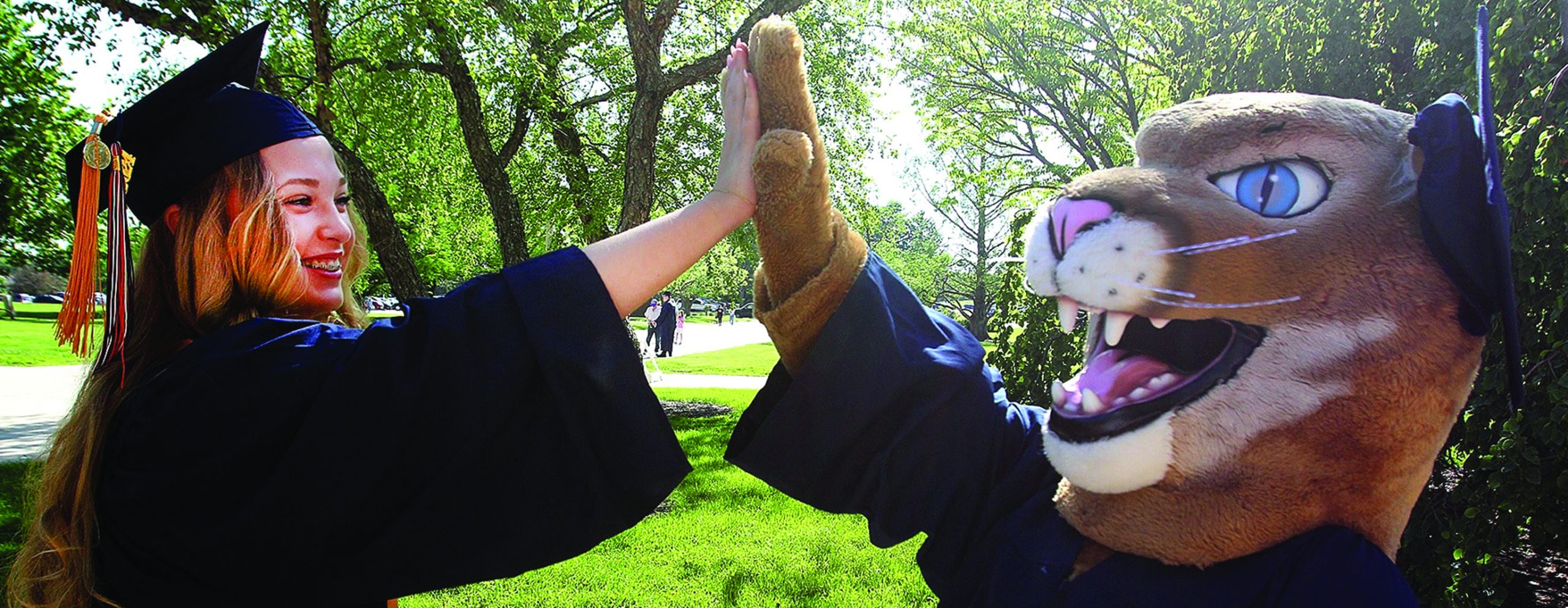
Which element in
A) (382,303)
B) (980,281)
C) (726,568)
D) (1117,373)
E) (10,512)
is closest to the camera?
(1117,373)

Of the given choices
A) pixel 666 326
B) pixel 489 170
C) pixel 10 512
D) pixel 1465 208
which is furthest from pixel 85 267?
pixel 666 326

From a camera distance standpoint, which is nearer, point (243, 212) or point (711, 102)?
point (243, 212)

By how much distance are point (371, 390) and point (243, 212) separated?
0.50m

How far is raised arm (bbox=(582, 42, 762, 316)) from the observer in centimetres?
141

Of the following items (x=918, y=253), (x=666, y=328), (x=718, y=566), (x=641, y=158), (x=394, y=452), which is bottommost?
(x=666, y=328)

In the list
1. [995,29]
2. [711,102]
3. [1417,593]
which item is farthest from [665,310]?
[1417,593]

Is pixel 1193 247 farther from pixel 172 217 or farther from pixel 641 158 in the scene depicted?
pixel 641 158

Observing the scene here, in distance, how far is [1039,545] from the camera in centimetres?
145

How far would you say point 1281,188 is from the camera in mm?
1284

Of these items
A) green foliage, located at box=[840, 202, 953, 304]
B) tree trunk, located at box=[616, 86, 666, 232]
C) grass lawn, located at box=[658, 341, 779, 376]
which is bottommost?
grass lawn, located at box=[658, 341, 779, 376]

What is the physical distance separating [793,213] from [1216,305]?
25.3 inches

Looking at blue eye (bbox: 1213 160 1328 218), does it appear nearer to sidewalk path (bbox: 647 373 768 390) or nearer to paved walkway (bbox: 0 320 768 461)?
paved walkway (bbox: 0 320 768 461)

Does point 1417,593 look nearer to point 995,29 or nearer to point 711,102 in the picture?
point 995,29

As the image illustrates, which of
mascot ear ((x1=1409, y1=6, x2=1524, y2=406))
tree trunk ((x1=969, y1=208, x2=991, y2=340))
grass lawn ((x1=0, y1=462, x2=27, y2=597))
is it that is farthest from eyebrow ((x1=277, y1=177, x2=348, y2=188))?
tree trunk ((x1=969, y1=208, x2=991, y2=340))
